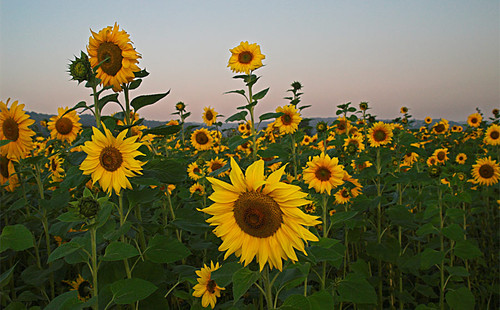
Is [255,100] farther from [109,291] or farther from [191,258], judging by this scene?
[109,291]

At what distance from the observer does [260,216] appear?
1321 millimetres

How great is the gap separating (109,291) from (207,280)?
2.07 ft

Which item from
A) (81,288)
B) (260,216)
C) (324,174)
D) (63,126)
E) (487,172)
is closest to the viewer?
(260,216)

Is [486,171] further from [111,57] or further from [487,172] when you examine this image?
[111,57]

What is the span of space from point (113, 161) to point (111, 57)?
0.70 m

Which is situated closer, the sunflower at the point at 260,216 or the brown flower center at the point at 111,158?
the sunflower at the point at 260,216

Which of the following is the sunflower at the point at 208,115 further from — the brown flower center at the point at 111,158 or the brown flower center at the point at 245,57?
the brown flower center at the point at 111,158

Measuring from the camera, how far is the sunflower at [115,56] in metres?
2.05

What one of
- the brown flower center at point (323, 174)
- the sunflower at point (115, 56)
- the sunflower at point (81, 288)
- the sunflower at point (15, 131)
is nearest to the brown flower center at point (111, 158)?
the sunflower at point (115, 56)

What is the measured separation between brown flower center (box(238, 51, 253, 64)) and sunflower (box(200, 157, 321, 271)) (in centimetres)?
281

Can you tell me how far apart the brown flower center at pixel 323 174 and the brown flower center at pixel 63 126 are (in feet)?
9.74

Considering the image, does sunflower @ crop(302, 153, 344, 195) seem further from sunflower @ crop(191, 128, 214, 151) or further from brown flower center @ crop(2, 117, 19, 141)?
sunflower @ crop(191, 128, 214, 151)

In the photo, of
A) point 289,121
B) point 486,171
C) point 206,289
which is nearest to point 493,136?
point 486,171

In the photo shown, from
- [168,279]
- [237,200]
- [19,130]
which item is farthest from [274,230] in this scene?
[19,130]
